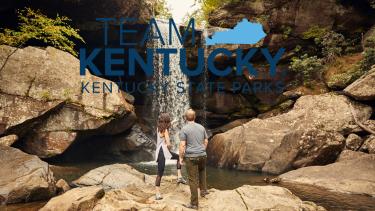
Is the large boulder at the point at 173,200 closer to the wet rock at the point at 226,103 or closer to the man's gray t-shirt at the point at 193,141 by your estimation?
the man's gray t-shirt at the point at 193,141

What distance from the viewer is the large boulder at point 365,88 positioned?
56.0 feet

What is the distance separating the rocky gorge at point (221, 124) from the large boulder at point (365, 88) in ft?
0.16

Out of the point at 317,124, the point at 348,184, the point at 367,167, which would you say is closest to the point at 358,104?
the point at 317,124

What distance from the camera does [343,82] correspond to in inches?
797

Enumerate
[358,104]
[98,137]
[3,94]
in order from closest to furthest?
[3,94]
[358,104]
[98,137]

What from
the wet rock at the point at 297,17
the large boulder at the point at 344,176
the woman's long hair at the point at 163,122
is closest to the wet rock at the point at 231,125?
the wet rock at the point at 297,17

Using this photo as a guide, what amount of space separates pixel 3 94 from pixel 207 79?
13921mm

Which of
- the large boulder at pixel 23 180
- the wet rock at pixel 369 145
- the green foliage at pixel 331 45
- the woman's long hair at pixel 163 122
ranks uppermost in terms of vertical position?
the green foliage at pixel 331 45

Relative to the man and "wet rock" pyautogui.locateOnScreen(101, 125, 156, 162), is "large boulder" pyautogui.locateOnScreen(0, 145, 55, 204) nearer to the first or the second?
the man

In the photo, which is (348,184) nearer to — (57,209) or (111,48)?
(57,209)

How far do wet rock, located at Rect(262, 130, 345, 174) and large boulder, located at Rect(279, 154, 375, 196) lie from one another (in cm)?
111

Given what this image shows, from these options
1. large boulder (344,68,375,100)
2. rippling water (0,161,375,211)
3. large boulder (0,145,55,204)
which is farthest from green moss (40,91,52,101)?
large boulder (344,68,375,100)

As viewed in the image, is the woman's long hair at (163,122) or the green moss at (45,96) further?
the green moss at (45,96)

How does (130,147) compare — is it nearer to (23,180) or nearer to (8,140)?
(8,140)
